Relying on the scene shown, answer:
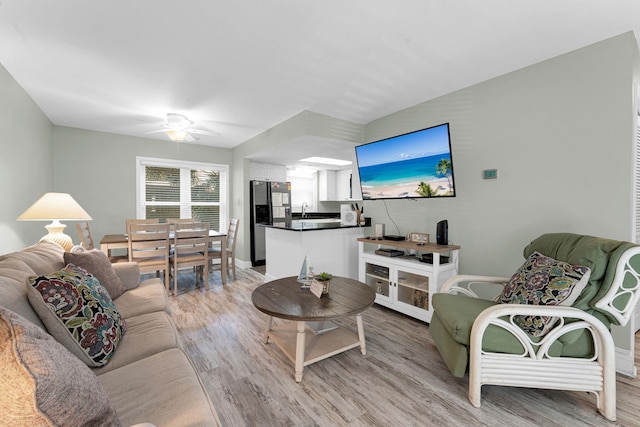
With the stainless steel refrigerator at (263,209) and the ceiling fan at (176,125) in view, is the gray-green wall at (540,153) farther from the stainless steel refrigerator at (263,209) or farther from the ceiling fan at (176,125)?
the stainless steel refrigerator at (263,209)

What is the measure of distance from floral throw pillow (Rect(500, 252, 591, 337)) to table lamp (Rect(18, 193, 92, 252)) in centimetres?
365

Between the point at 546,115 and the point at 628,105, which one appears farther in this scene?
the point at 546,115

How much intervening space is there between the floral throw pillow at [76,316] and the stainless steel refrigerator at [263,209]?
12.0ft

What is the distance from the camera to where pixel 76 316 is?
1.29 meters

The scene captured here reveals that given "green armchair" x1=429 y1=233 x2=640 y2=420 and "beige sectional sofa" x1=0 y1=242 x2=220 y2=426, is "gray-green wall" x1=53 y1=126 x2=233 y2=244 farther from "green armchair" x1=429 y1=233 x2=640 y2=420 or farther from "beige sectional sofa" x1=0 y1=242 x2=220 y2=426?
"green armchair" x1=429 y1=233 x2=640 y2=420

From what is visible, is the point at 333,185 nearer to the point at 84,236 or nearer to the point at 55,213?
the point at 84,236

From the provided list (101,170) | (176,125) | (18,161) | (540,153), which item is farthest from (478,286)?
(101,170)

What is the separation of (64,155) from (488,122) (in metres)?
5.66

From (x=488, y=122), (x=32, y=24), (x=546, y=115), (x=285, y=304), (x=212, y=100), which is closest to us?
(x=32, y=24)

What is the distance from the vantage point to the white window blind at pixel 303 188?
6.64 meters

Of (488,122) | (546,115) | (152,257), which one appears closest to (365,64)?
(488,122)

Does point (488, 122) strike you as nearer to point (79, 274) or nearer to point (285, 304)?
point (285, 304)

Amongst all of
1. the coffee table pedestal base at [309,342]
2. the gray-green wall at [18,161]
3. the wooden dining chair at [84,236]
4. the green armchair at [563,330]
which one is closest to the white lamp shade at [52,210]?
the gray-green wall at [18,161]

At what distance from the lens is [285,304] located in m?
1.97
